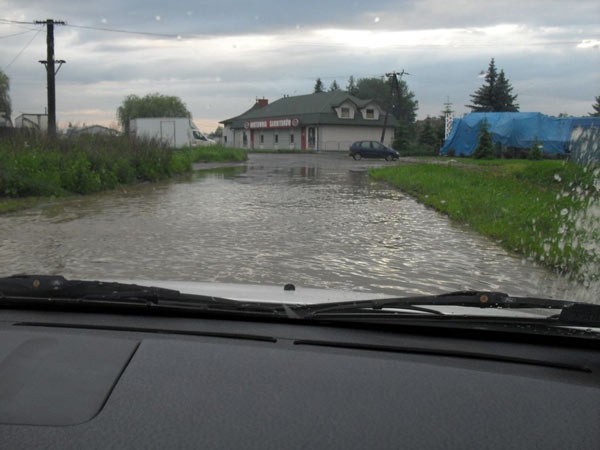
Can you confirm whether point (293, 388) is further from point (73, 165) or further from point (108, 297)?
point (73, 165)

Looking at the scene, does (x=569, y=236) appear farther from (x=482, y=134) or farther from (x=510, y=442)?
(x=482, y=134)

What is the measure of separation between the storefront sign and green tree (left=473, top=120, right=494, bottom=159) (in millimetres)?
33278

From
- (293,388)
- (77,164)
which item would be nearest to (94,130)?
(77,164)

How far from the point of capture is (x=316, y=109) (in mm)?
71875

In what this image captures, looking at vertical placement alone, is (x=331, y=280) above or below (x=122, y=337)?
below

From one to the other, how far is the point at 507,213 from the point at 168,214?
6.38 metres

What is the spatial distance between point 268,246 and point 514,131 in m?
31.3

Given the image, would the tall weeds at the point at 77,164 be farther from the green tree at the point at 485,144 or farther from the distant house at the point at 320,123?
the distant house at the point at 320,123

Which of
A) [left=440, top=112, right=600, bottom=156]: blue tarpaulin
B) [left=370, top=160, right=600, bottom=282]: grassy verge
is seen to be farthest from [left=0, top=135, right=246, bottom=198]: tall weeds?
[left=440, top=112, right=600, bottom=156]: blue tarpaulin

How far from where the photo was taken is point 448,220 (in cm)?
1258

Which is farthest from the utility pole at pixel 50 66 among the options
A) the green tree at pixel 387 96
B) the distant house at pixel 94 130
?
the green tree at pixel 387 96

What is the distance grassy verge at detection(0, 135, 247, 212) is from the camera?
15.9 metres

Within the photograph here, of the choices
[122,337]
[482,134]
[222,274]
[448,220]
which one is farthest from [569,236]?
[482,134]

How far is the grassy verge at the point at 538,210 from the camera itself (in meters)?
8.53
